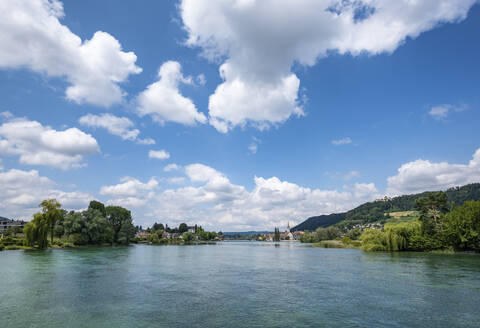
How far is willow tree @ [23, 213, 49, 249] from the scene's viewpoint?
77.1 metres

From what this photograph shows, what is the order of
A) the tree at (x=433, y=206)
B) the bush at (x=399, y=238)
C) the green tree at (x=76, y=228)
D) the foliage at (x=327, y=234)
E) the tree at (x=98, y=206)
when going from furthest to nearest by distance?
the foliage at (x=327, y=234)
the tree at (x=98, y=206)
the green tree at (x=76, y=228)
the tree at (x=433, y=206)
the bush at (x=399, y=238)

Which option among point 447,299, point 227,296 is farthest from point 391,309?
point 227,296

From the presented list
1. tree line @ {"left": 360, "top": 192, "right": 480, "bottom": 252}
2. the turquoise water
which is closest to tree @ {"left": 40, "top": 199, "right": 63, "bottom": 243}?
the turquoise water

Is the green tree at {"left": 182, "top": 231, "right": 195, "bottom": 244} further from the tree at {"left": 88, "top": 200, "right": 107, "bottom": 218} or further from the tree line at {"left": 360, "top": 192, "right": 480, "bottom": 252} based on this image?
the tree line at {"left": 360, "top": 192, "right": 480, "bottom": 252}

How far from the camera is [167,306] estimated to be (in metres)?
20.5

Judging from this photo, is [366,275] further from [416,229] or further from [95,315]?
[416,229]

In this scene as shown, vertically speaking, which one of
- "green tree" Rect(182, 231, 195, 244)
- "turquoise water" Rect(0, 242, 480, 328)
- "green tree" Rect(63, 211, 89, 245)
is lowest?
"green tree" Rect(182, 231, 195, 244)

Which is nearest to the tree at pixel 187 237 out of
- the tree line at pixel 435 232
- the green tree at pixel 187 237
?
the green tree at pixel 187 237

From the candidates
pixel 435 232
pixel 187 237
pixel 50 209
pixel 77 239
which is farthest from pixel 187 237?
pixel 435 232

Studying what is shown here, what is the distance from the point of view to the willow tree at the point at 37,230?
253 feet

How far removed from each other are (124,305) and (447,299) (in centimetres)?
2449

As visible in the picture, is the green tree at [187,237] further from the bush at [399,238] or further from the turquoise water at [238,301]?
the turquoise water at [238,301]

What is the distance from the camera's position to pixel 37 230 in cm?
7794

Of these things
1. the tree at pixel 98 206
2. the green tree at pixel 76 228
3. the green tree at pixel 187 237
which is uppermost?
the tree at pixel 98 206
